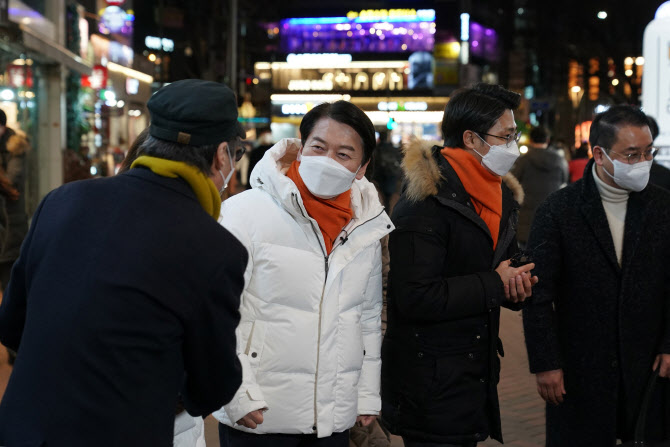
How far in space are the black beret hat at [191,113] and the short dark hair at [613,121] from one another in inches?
88.1

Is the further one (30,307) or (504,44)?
(504,44)

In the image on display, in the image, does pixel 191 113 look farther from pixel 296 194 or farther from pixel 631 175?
pixel 631 175

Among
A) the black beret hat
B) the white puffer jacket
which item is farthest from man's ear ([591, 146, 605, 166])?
the black beret hat

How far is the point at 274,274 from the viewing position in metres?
3.00

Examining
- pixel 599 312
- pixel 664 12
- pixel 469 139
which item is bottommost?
pixel 599 312

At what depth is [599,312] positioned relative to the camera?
3.70 meters

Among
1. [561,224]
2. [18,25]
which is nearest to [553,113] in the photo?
[18,25]

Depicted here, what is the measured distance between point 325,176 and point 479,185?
0.66 m

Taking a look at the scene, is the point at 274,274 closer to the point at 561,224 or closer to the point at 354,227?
the point at 354,227

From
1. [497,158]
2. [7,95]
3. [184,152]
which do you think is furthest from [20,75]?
[184,152]

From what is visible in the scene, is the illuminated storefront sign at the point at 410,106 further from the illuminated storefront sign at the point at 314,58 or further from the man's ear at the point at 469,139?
the man's ear at the point at 469,139

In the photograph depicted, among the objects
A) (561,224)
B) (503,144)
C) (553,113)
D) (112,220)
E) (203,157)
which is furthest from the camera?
(553,113)

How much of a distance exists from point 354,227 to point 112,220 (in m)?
1.35

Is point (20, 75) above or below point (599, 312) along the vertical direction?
above
